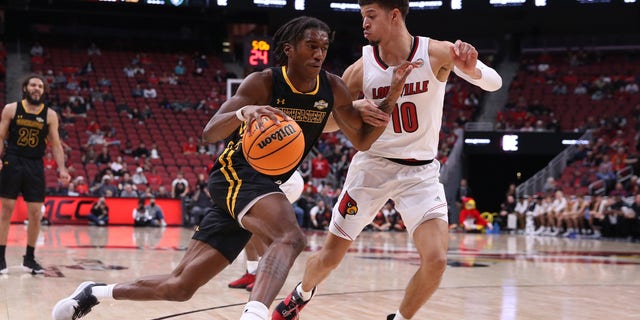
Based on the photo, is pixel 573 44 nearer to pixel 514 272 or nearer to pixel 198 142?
pixel 198 142

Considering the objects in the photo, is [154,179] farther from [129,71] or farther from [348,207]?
[348,207]

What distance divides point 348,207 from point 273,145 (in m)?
1.41

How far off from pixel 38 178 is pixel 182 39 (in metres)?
24.8

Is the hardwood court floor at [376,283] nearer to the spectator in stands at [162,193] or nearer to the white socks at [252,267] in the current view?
the white socks at [252,267]

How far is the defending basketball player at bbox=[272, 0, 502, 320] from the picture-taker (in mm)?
4977

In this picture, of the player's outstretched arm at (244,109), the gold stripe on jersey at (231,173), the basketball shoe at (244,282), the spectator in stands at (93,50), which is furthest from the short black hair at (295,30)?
the spectator in stands at (93,50)

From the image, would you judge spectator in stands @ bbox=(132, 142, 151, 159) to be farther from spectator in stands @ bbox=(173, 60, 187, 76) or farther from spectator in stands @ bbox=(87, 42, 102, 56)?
spectator in stands @ bbox=(87, 42, 102, 56)

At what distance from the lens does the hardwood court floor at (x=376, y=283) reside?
571 cm

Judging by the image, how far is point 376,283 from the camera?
766 cm

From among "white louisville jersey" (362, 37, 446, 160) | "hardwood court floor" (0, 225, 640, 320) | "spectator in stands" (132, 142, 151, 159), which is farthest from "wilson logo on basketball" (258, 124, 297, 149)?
"spectator in stands" (132, 142, 151, 159)

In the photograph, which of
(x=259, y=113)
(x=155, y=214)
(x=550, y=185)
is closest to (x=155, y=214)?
(x=155, y=214)

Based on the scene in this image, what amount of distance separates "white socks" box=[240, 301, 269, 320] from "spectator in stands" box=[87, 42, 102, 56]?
27.6 metres

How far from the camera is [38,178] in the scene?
7883mm

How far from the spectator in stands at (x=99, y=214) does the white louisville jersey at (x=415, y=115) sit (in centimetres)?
1481
